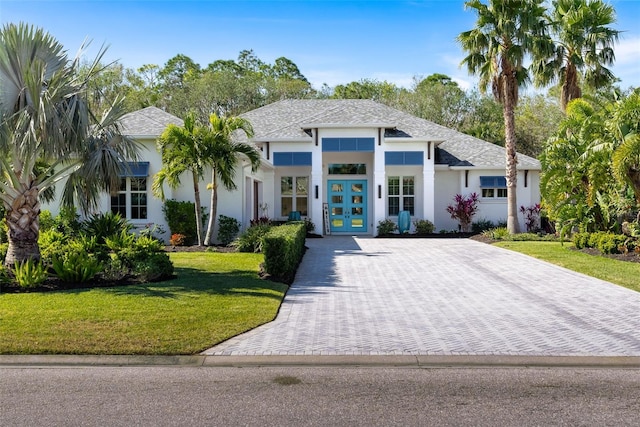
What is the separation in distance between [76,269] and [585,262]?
13049 mm

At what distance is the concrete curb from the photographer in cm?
675

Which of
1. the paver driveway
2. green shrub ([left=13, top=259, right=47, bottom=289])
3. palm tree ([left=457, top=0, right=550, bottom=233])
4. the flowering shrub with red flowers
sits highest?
palm tree ([left=457, top=0, right=550, bottom=233])

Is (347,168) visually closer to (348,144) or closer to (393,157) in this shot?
(348,144)

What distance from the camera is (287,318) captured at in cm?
900

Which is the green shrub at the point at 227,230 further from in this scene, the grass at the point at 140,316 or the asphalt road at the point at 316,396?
the asphalt road at the point at 316,396

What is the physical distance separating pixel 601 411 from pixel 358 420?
2.28m

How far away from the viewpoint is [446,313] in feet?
31.0

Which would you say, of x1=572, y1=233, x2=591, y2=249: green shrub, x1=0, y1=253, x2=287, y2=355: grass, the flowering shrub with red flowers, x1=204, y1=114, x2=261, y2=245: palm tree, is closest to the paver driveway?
x1=0, y1=253, x2=287, y2=355: grass

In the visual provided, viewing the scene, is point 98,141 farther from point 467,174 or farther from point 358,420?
point 467,174

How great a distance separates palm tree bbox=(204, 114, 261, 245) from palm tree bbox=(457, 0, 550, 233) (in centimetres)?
1068

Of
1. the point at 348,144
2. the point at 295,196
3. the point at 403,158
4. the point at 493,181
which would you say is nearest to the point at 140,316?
the point at 348,144

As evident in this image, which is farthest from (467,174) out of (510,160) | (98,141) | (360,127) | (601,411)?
(601,411)

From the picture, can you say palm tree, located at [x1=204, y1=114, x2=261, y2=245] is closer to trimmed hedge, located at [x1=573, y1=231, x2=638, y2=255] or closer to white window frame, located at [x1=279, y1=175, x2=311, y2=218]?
white window frame, located at [x1=279, y1=175, x2=311, y2=218]

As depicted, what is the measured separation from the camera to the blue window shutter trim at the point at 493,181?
27312 millimetres
